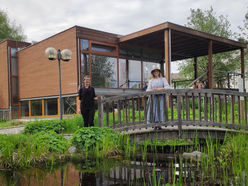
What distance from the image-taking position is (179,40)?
14312 millimetres

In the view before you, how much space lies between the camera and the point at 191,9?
24562 mm

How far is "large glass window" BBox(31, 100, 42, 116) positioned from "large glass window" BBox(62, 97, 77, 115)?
290cm

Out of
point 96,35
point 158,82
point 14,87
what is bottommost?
point 158,82

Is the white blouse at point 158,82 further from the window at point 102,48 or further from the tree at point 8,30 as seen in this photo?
the tree at point 8,30

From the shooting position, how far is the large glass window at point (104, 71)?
12753mm

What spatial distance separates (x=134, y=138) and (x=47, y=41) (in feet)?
34.6

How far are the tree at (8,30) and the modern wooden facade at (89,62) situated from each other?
36.1ft

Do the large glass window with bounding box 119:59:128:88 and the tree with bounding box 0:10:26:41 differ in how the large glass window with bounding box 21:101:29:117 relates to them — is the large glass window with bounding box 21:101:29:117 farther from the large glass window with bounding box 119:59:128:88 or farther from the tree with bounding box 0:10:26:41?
the tree with bounding box 0:10:26:41

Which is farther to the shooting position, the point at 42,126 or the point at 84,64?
the point at 84,64

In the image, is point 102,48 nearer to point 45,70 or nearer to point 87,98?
point 45,70

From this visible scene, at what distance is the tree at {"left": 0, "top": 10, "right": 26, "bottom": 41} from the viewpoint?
1085 inches

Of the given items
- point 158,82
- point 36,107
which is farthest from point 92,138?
point 36,107

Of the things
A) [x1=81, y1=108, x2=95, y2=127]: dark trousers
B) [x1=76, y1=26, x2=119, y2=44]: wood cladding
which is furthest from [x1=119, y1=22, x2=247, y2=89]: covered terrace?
[x1=81, y1=108, x2=95, y2=127]: dark trousers

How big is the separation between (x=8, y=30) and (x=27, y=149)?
27448mm
